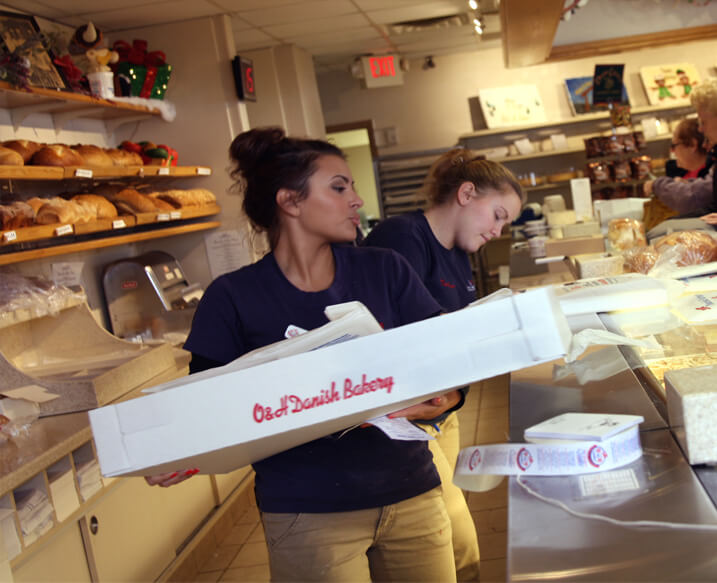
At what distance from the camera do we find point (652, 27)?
827 cm

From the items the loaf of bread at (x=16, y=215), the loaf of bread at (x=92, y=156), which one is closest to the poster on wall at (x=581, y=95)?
the loaf of bread at (x=92, y=156)

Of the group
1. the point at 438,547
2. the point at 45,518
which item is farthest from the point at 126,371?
the point at 438,547

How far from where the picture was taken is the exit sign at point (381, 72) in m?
7.33

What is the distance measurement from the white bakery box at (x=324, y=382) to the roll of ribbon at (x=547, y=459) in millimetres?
181

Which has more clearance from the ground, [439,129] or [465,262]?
[439,129]

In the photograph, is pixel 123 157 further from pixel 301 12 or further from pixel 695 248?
pixel 695 248

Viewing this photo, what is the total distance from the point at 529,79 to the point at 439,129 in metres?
1.13

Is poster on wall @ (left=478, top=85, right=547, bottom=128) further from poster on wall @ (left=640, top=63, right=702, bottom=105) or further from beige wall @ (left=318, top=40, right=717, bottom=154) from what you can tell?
poster on wall @ (left=640, top=63, right=702, bottom=105)

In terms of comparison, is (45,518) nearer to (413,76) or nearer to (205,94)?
(205,94)

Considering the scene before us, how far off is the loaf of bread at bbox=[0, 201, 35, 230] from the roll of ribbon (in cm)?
245

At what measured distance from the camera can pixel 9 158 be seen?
10.0ft

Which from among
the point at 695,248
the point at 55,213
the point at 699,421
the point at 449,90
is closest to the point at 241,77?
the point at 55,213

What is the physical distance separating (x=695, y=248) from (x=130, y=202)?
2778 millimetres

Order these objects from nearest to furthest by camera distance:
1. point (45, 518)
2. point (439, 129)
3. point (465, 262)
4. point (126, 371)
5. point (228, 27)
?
point (45, 518) < point (465, 262) < point (126, 371) < point (228, 27) < point (439, 129)
